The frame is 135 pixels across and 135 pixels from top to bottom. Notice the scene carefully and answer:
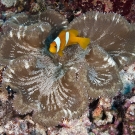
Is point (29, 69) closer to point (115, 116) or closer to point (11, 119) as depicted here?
point (11, 119)

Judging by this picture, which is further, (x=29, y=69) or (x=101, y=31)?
(x=101, y=31)

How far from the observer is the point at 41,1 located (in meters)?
3.68

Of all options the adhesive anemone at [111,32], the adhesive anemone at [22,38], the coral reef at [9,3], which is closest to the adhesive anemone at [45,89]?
the adhesive anemone at [22,38]

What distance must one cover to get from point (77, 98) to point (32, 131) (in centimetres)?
68

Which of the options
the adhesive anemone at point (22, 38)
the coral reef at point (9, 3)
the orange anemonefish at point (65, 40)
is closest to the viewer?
the orange anemonefish at point (65, 40)

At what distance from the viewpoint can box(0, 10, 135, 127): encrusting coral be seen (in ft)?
8.34

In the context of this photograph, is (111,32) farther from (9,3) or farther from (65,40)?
(9,3)

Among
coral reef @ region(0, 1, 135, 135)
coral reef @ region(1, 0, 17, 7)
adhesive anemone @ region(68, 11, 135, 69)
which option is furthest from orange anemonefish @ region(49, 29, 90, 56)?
coral reef @ region(1, 0, 17, 7)

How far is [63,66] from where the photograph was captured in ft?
9.13

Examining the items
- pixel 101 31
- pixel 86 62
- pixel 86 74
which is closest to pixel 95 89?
pixel 86 74

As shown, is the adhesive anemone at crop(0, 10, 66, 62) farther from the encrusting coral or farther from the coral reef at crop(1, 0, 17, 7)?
the coral reef at crop(1, 0, 17, 7)

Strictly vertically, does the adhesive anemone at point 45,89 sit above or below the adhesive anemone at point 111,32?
below

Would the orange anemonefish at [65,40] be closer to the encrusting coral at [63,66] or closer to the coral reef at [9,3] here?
the encrusting coral at [63,66]

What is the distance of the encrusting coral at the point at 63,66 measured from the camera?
8.34ft
